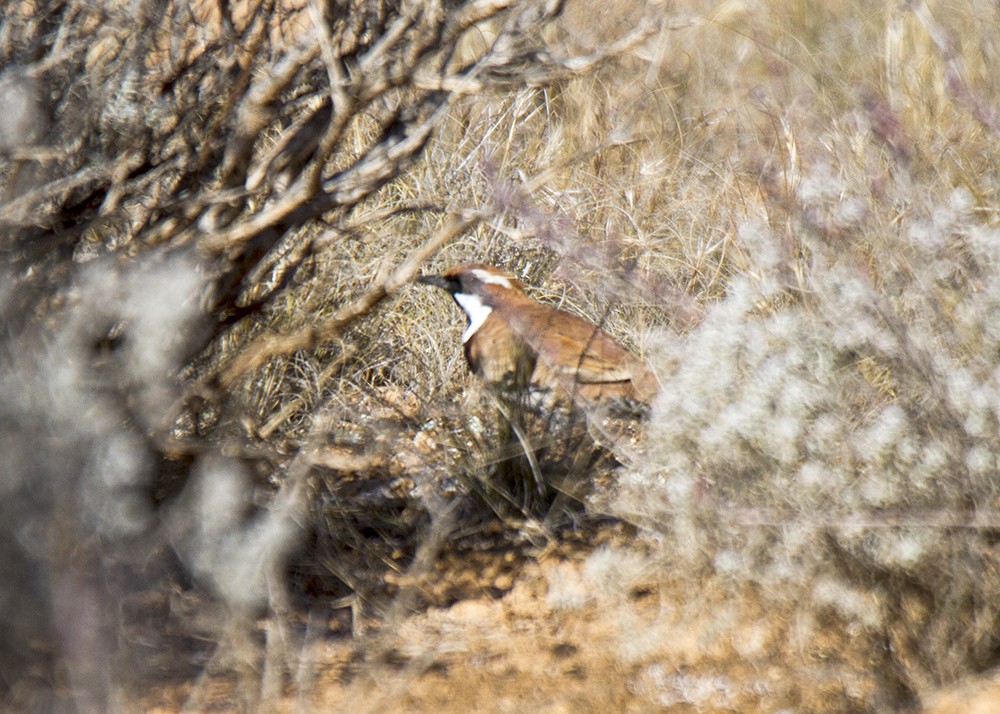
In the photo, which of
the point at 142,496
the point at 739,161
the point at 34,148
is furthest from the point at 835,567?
the point at 739,161

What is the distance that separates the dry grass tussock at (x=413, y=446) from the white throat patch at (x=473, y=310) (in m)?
0.68

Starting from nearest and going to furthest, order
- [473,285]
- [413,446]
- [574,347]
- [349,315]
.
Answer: [349,315] → [413,446] → [574,347] → [473,285]

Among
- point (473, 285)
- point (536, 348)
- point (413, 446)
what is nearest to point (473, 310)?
point (473, 285)

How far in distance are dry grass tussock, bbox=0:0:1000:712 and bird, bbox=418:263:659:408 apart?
25cm

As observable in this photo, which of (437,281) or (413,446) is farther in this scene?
(437,281)

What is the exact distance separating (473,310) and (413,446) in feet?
2.73

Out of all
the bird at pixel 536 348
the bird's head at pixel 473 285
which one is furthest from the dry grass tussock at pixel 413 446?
the bird's head at pixel 473 285

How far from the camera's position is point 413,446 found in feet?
12.2

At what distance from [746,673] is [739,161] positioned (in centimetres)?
251

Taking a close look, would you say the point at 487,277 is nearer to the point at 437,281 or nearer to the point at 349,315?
the point at 437,281

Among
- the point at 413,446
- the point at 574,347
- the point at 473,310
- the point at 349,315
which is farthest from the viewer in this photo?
the point at 473,310

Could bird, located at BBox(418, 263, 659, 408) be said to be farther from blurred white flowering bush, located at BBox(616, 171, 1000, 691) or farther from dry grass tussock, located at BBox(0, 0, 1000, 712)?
blurred white flowering bush, located at BBox(616, 171, 1000, 691)

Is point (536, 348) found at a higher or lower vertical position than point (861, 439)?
lower

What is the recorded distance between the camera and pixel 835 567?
8.30 feet
